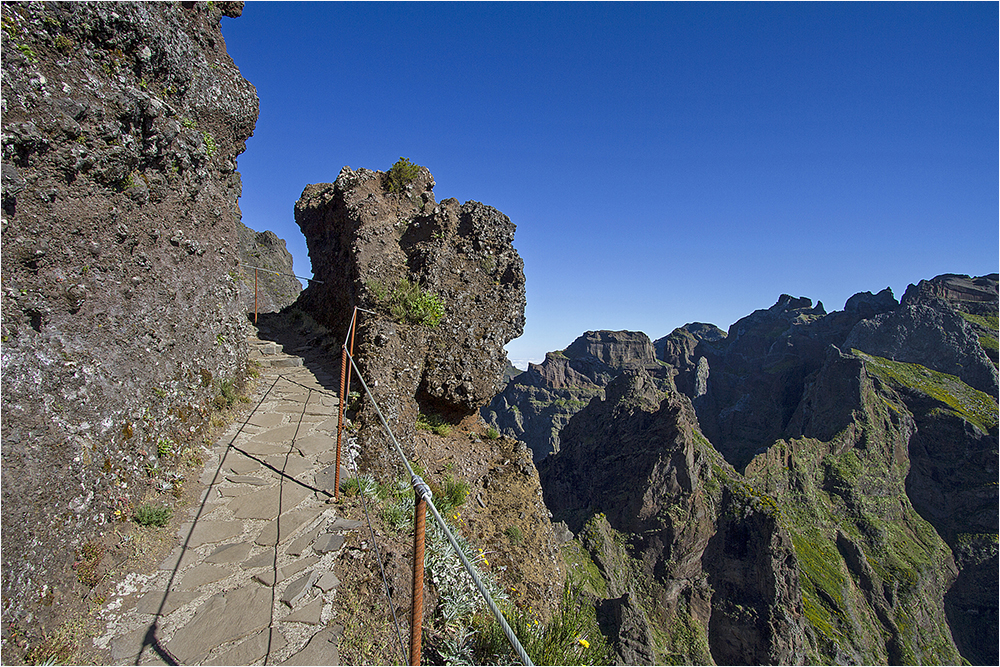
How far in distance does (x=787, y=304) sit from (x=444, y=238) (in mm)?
184697

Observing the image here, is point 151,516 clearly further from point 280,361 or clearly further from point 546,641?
point 280,361

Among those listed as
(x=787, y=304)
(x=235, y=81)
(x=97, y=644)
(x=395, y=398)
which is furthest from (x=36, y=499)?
(x=787, y=304)

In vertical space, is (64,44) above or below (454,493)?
above

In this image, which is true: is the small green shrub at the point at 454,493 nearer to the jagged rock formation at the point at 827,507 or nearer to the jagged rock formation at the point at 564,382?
the jagged rock formation at the point at 827,507

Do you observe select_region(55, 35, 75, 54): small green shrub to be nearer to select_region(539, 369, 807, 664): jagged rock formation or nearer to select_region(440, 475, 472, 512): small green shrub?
select_region(440, 475, 472, 512): small green shrub

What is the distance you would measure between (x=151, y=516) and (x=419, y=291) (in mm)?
5554

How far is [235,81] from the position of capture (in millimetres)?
7551

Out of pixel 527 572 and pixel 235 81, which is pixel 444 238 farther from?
pixel 527 572

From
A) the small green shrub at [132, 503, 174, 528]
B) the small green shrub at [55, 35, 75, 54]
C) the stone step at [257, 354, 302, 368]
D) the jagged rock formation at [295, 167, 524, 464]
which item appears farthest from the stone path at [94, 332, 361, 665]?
the small green shrub at [55, 35, 75, 54]

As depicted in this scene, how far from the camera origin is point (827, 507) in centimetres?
7456

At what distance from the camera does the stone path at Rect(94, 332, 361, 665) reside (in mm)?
3328

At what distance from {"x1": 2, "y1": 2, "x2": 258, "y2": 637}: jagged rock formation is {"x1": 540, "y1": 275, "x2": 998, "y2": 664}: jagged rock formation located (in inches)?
1471

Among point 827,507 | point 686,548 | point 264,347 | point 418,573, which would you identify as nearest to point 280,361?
point 264,347

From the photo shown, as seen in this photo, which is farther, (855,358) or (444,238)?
(855,358)
